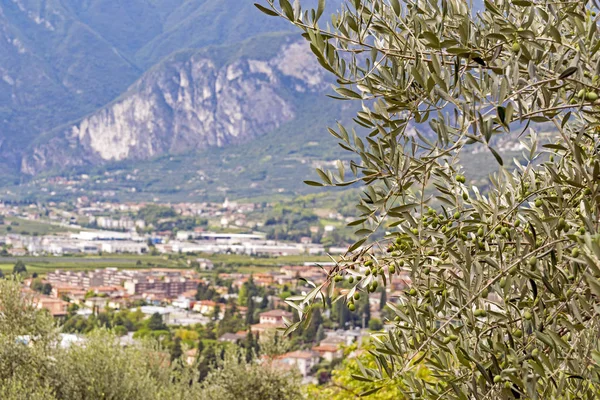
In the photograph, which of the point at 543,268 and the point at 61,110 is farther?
the point at 61,110

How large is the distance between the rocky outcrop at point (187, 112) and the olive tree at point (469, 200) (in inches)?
5675

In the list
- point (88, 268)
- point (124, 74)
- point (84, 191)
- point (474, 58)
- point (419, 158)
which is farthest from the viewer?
point (124, 74)

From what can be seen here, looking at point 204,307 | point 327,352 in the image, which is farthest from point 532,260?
point 204,307

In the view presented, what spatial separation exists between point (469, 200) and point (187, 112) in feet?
492

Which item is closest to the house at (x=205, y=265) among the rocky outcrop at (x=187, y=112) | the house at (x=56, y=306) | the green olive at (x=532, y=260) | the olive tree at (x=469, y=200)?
the house at (x=56, y=306)

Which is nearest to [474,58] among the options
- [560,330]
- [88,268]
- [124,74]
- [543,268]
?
[543,268]

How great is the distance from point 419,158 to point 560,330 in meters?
0.68

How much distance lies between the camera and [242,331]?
41.5 metres

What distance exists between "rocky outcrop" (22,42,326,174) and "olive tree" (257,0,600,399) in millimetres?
144137

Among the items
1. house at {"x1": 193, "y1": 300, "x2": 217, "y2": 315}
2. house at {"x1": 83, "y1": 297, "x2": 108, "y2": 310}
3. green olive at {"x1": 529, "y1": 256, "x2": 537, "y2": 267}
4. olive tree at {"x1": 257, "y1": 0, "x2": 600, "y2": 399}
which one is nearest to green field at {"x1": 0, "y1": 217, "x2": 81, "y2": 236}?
house at {"x1": 193, "y1": 300, "x2": 217, "y2": 315}

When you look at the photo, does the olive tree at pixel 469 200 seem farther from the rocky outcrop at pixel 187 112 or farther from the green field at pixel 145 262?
the rocky outcrop at pixel 187 112

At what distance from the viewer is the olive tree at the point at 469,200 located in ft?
6.93

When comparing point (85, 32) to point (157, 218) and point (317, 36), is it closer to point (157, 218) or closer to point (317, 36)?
point (157, 218)

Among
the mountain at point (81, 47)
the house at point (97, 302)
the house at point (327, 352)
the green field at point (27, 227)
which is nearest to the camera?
the house at point (327, 352)
